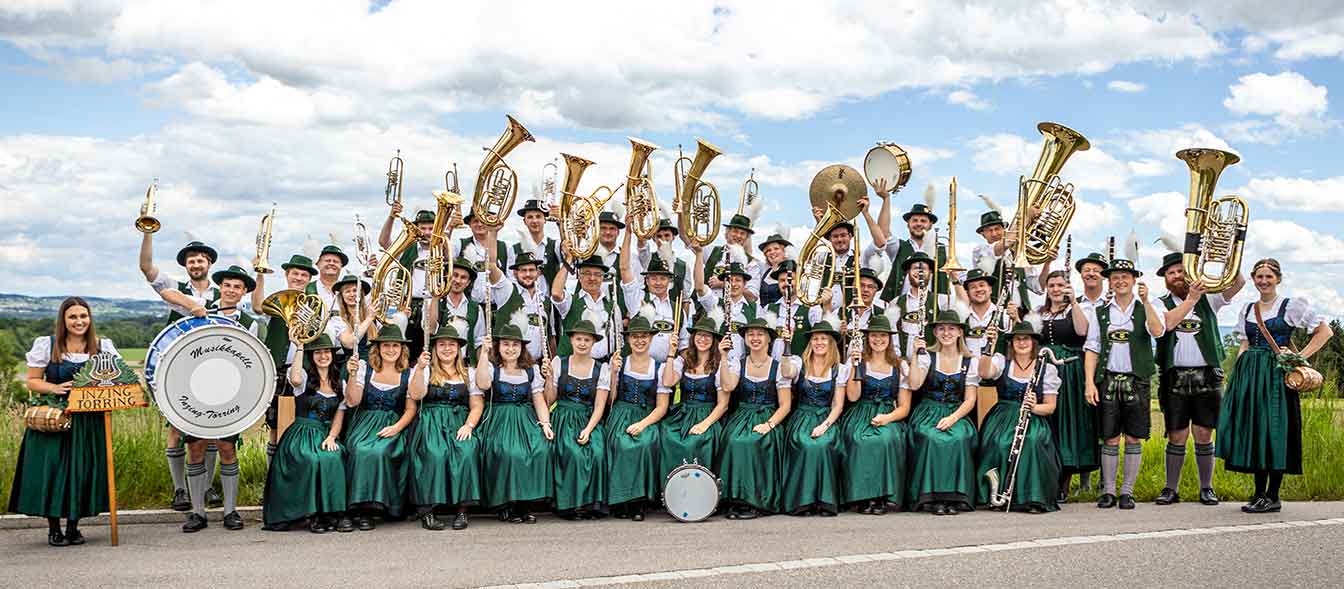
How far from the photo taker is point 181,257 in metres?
9.84

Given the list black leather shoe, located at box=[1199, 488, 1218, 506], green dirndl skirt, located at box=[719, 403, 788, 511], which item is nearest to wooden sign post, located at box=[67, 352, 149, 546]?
green dirndl skirt, located at box=[719, 403, 788, 511]

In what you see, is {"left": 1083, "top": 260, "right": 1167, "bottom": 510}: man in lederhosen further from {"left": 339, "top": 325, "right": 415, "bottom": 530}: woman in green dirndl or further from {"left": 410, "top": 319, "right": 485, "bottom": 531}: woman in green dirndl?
{"left": 339, "top": 325, "right": 415, "bottom": 530}: woman in green dirndl

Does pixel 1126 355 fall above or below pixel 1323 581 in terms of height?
above

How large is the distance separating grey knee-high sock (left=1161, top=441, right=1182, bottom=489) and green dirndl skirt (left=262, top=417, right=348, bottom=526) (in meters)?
7.24

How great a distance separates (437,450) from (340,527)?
0.96 metres

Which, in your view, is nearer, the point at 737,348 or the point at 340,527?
the point at 340,527

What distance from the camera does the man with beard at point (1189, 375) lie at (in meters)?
10.2

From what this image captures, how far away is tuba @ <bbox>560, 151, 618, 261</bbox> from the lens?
1095 cm

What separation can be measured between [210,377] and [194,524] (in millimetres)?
1324

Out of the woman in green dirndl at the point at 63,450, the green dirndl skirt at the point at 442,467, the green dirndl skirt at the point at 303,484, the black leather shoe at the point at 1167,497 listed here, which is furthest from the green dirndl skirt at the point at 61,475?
the black leather shoe at the point at 1167,497

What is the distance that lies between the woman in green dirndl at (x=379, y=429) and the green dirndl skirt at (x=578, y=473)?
4.17ft

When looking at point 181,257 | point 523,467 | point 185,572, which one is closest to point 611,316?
point 523,467

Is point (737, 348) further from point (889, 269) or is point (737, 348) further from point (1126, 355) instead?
point (1126, 355)

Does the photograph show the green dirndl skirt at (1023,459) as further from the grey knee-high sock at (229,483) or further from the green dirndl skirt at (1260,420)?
the grey knee-high sock at (229,483)
